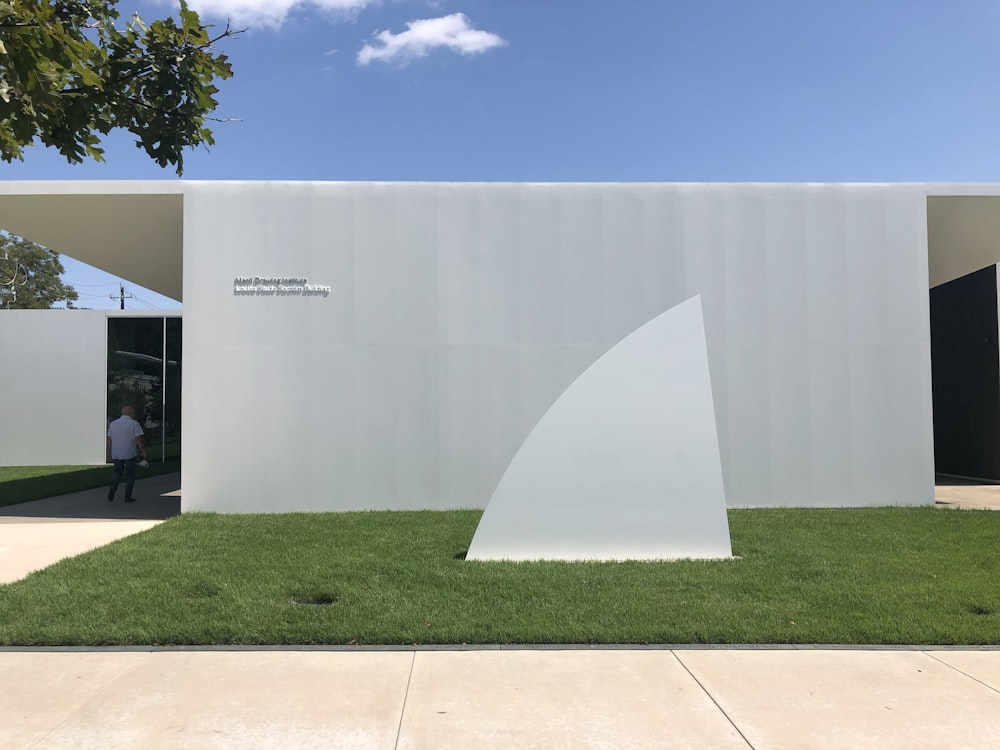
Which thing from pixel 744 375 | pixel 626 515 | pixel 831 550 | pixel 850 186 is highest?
pixel 850 186

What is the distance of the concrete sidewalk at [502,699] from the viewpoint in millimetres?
3457

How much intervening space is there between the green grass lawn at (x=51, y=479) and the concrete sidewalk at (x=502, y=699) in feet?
33.5

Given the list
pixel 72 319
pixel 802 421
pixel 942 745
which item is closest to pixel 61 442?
pixel 72 319

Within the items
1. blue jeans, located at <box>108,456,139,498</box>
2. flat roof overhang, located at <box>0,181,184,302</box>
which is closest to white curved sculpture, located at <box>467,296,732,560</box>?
flat roof overhang, located at <box>0,181,184,302</box>

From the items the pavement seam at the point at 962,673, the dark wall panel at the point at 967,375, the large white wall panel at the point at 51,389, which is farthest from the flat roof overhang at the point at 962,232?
the large white wall panel at the point at 51,389

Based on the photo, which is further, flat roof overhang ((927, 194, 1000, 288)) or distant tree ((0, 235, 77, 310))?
distant tree ((0, 235, 77, 310))

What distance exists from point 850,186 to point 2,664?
12026 mm

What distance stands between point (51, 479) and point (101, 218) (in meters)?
8.12

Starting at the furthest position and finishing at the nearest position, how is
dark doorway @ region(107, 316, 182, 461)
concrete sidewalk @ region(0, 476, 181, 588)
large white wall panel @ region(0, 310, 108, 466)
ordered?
dark doorway @ region(107, 316, 182, 461)
large white wall panel @ region(0, 310, 108, 466)
concrete sidewalk @ region(0, 476, 181, 588)

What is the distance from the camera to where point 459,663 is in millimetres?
4488

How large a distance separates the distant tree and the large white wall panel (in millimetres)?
28852

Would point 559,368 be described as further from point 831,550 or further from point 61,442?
point 61,442

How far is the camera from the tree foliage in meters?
3.68

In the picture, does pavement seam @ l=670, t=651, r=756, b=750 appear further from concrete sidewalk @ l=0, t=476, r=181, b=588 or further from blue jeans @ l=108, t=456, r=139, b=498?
blue jeans @ l=108, t=456, r=139, b=498
